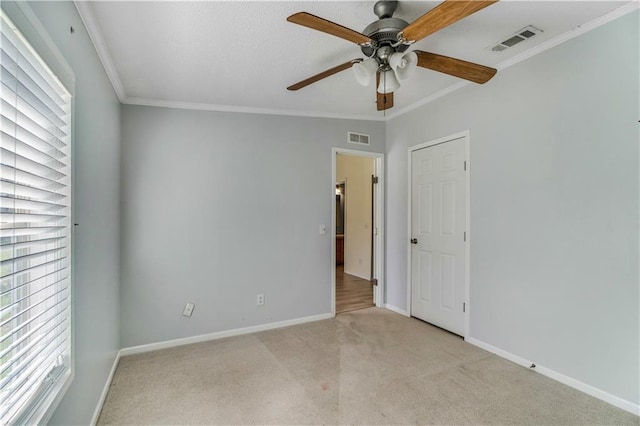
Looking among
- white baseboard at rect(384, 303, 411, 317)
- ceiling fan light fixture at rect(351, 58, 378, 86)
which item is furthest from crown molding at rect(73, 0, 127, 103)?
white baseboard at rect(384, 303, 411, 317)

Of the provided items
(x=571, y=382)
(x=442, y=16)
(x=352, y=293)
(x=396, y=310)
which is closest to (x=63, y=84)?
(x=442, y=16)

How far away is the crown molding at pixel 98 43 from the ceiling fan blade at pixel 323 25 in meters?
1.19

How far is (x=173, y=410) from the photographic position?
2014mm

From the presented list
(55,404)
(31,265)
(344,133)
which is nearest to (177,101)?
(344,133)

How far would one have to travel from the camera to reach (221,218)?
325 centimetres

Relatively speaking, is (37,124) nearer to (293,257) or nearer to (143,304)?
(143,304)

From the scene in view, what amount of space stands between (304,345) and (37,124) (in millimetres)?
2613

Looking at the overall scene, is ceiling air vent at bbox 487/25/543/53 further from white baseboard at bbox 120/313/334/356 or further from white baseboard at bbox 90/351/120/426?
white baseboard at bbox 90/351/120/426

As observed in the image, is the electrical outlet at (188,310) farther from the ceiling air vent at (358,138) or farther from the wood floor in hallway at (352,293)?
the ceiling air vent at (358,138)

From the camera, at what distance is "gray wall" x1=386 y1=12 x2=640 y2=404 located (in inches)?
77.4

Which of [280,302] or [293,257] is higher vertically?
[293,257]

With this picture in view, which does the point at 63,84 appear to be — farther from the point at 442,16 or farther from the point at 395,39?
the point at 442,16

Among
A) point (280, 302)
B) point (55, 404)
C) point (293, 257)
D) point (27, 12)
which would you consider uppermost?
point (27, 12)

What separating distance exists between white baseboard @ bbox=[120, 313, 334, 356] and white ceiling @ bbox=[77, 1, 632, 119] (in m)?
2.38
